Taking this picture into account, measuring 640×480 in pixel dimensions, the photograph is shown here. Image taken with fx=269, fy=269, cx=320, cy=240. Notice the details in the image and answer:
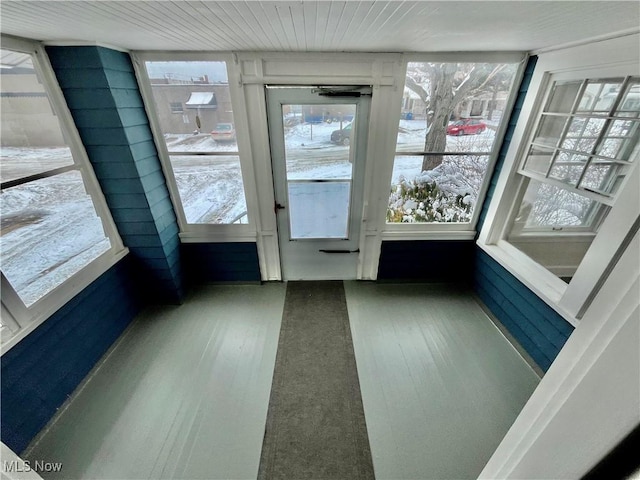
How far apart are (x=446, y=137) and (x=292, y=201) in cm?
145

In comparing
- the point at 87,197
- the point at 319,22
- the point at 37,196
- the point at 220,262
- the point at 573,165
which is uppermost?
the point at 319,22

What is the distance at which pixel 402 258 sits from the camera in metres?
2.75

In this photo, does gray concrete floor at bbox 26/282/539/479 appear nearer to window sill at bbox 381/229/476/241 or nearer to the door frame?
window sill at bbox 381/229/476/241

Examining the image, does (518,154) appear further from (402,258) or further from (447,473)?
(447,473)

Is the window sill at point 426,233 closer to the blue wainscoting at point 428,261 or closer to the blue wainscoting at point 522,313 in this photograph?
the blue wainscoting at point 428,261

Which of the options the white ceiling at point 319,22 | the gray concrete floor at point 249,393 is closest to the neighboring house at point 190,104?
the white ceiling at point 319,22

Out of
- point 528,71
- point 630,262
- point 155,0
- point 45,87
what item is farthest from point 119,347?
point 528,71

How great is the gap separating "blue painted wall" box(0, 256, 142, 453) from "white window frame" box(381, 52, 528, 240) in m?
2.37

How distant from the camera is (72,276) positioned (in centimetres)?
178

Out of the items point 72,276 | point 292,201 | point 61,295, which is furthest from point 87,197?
point 292,201

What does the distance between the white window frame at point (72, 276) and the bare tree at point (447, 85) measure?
2.40 meters

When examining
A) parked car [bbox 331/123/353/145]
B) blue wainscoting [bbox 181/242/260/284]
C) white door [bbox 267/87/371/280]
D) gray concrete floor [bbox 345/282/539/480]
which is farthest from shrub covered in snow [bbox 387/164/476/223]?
blue wainscoting [bbox 181/242/260/284]

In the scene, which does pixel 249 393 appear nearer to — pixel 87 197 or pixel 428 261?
pixel 87 197

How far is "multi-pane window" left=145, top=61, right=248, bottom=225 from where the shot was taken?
2037 millimetres
